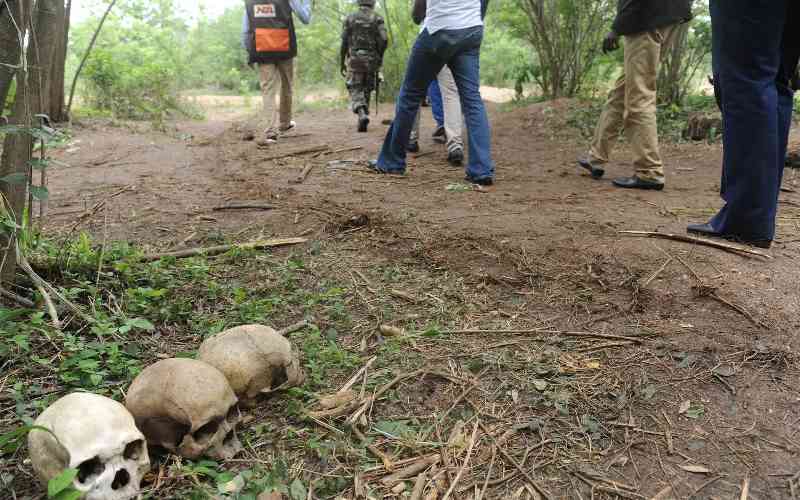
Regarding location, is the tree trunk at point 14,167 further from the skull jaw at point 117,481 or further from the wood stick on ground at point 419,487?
the wood stick on ground at point 419,487

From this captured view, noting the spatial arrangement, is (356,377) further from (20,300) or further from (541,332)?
(20,300)

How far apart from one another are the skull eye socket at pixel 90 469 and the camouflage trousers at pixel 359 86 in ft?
24.7

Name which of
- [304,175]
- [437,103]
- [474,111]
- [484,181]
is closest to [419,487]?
[484,181]

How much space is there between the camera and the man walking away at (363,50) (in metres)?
8.20

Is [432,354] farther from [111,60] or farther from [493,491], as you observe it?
[111,60]

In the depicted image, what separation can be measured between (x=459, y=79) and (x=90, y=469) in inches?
173

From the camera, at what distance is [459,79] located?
17.2ft

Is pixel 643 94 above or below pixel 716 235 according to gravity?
above

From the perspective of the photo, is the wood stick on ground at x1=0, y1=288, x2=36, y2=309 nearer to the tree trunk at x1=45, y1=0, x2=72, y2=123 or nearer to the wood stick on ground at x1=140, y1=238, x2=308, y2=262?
the wood stick on ground at x1=140, y1=238, x2=308, y2=262

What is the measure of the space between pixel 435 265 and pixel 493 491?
1584mm

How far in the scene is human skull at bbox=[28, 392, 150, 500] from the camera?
1.58 metres

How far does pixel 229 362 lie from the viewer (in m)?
2.01

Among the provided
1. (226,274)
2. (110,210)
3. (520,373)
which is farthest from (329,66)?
(520,373)

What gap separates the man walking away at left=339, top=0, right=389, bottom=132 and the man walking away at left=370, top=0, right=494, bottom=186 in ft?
9.84
